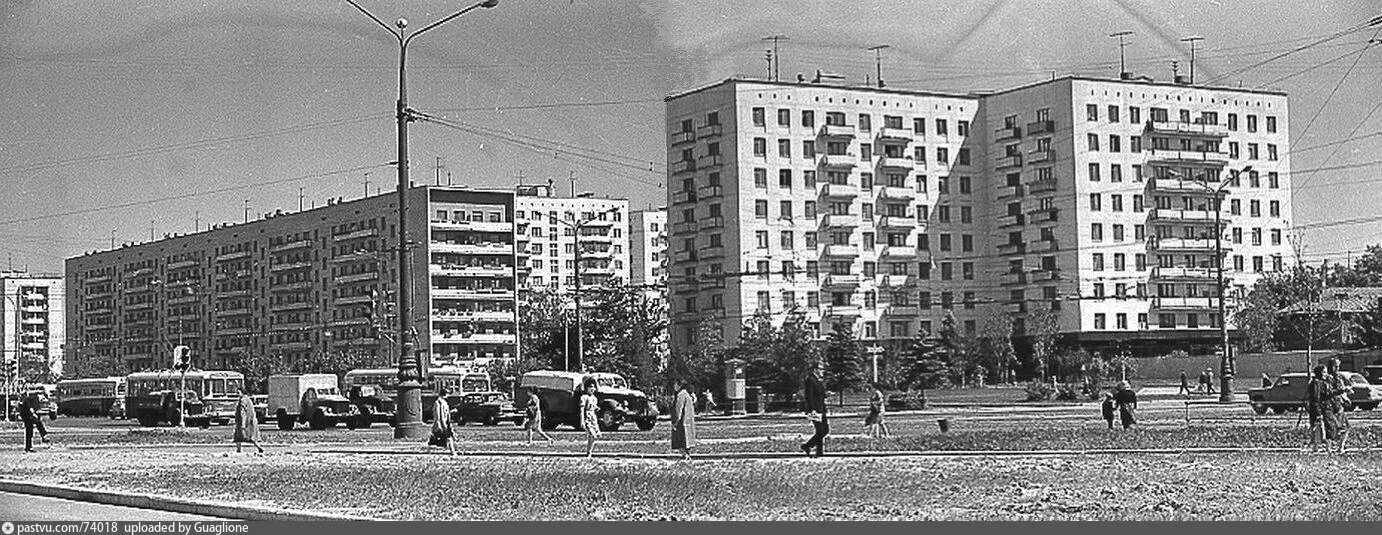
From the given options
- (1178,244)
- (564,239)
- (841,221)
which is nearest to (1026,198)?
(1178,244)

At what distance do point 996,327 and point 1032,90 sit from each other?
17.0m

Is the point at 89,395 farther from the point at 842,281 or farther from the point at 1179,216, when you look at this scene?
the point at 1179,216

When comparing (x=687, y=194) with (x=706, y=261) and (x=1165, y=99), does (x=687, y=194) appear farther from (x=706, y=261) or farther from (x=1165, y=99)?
(x=1165, y=99)

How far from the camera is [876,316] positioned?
102062 millimetres

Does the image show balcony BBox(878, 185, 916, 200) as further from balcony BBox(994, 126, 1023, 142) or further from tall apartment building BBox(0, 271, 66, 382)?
tall apartment building BBox(0, 271, 66, 382)

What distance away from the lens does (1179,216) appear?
111062mm

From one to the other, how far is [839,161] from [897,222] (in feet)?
17.5

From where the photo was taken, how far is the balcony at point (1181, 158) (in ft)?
370

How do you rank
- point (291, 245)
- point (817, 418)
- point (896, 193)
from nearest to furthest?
point (817, 418), point (896, 193), point (291, 245)

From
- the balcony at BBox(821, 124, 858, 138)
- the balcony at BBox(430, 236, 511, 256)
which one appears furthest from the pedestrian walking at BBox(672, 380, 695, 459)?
the balcony at BBox(430, 236, 511, 256)

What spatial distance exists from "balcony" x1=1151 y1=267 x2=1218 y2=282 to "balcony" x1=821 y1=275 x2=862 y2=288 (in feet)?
68.4

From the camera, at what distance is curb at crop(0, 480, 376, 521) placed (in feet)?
71.2

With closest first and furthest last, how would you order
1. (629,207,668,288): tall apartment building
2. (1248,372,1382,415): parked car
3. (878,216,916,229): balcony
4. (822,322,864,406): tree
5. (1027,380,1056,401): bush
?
(1248,372,1382,415): parked car
(822,322,864,406): tree
(1027,380,1056,401): bush
(878,216,916,229): balcony
(629,207,668,288): tall apartment building

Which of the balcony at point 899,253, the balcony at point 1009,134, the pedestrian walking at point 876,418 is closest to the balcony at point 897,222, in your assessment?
the balcony at point 899,253
